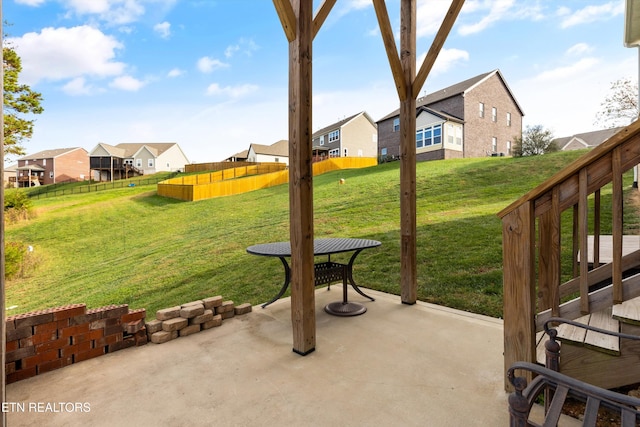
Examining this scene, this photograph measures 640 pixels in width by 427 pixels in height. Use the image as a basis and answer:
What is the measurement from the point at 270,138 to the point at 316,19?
4480 cm

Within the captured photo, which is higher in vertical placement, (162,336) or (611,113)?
(611,113)

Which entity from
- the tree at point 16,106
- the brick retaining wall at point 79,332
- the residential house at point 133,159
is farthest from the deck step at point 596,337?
the residential house at point 133,159

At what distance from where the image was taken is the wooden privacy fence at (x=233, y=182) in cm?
1891

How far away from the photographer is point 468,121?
71.0 feet

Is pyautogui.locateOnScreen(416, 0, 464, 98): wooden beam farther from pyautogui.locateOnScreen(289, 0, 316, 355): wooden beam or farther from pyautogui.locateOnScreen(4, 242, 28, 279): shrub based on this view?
pyautogui.locateOnScreen(4, 242, 28, 279): shrub

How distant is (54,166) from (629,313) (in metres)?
54.2

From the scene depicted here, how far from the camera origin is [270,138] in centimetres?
4609

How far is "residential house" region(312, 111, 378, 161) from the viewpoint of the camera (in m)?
34.0

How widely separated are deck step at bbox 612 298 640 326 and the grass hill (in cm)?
149

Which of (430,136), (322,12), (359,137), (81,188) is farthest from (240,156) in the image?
(322,12)

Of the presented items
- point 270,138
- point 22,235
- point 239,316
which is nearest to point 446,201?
point 239,316

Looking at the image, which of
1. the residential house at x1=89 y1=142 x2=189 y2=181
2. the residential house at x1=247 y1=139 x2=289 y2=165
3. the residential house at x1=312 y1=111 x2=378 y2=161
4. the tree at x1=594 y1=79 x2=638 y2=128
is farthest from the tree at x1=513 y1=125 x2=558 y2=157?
the residential house at x1=89 y1=142 x2=189 y2=181

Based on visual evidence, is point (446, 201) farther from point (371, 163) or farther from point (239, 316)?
point (371, 163)

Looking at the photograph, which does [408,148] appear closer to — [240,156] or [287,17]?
[287,17]
